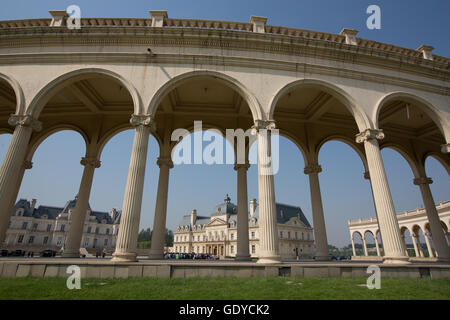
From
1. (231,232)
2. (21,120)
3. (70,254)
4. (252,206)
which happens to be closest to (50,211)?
(231,232)

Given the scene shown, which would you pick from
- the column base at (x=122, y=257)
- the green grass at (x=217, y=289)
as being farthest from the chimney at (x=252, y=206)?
the green grass at (x=217, y=289)

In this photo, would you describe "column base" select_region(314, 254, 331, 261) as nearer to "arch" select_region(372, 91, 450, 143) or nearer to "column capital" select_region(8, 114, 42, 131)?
"arch" select_region(372, 91, 450, 143)

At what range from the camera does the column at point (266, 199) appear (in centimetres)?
1025

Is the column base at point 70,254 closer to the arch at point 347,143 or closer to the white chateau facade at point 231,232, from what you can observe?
the arch at point 347,143

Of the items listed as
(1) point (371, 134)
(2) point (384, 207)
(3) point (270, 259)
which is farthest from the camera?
(1) point (371, 134)

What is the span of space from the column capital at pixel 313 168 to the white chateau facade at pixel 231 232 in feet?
120

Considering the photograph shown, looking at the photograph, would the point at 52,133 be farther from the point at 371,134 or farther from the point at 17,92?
the point at 371,134

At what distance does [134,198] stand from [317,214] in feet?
40.9

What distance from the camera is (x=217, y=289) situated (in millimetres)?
6957

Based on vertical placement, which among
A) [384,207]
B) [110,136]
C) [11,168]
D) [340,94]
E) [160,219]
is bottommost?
[160,219]

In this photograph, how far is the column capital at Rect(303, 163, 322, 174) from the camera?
17.5 metres

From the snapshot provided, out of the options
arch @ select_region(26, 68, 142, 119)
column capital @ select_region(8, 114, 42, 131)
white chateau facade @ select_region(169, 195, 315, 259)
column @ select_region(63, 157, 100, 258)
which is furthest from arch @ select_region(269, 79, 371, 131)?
white chateau facade @ select_region(169, 195, 315, 259)

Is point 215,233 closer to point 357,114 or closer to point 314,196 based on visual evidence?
point 314,196

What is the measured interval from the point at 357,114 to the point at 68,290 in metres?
15.3
